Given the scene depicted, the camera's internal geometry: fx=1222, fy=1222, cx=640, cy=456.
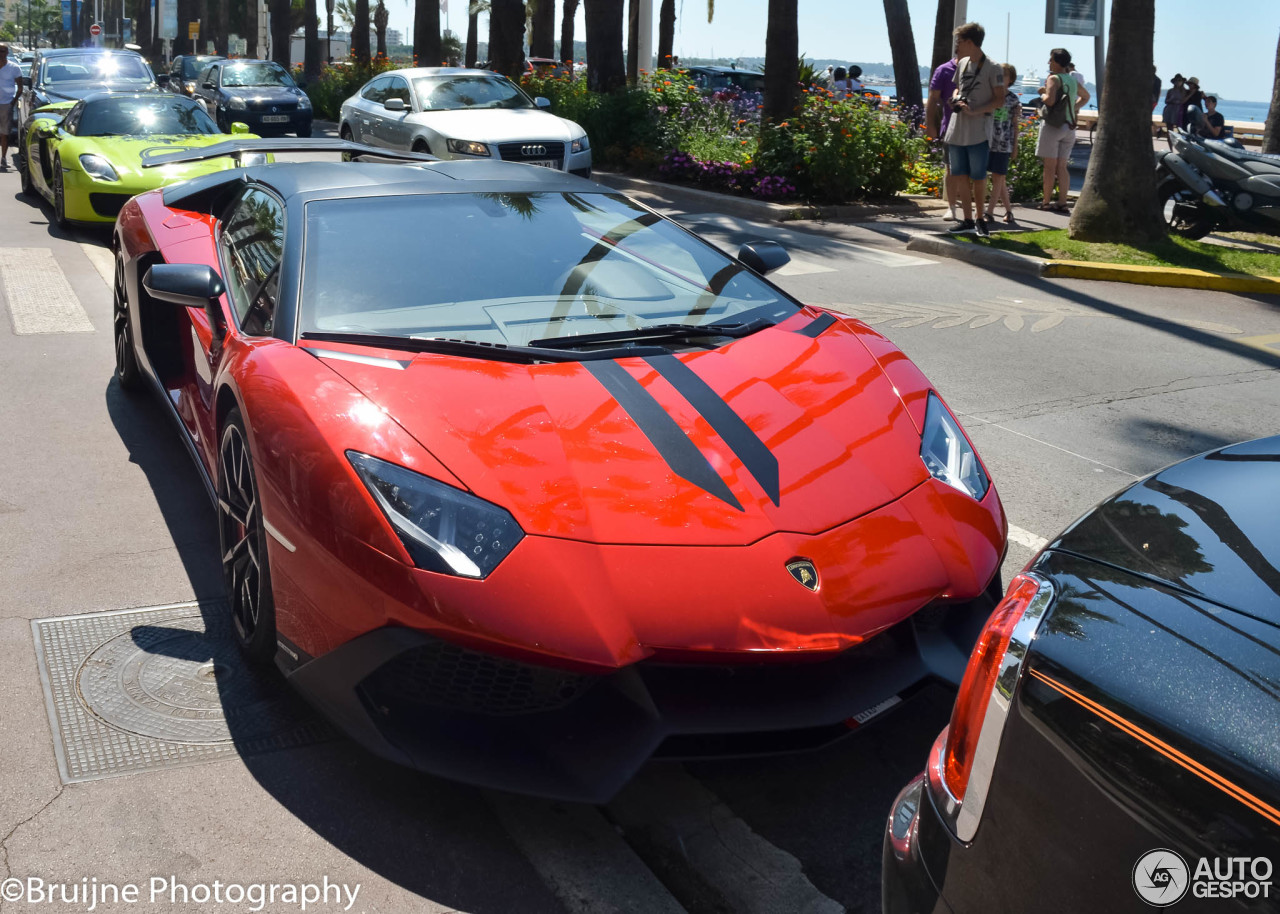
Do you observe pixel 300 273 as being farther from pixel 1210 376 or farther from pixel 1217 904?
pixel 1210 376

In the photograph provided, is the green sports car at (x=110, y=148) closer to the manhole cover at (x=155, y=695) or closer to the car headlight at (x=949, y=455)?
the manhole cover at (x=155, y=695)

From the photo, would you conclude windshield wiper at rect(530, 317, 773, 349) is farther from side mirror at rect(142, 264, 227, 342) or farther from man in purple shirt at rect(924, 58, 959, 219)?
man in purple shirt at rect(924, 58, 959, 219)

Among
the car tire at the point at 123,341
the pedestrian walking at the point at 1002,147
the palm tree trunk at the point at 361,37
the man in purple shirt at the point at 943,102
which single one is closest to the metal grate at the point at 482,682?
the car tire at the point at 123,341

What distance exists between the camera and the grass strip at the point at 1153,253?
1041 centimetres

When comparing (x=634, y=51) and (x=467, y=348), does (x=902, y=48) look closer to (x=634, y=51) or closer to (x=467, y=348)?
(x=634, y=51)

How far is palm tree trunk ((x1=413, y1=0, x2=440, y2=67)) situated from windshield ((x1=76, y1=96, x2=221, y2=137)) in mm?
15879

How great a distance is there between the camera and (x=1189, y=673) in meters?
1.55

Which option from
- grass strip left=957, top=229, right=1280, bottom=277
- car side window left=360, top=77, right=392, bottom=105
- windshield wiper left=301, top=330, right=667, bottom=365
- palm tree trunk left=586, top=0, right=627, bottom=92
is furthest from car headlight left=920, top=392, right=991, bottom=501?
palm tree trunk left=586, top=0, right=627, bottom=92

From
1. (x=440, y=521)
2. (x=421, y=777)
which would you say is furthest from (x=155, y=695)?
(x=440, y=521)

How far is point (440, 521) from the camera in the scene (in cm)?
276

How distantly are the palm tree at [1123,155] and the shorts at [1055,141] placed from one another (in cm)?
214

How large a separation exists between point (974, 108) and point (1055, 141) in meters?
2.83

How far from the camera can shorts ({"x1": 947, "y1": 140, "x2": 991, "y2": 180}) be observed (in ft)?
37.1

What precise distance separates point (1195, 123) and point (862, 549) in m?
16.0
